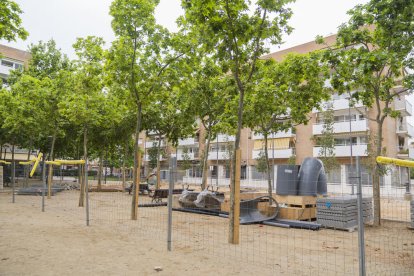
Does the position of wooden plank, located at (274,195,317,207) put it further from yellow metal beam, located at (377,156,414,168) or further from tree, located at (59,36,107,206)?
tree, located at (59,36,107,206)

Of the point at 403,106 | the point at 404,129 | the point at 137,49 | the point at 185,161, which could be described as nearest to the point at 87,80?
the point at 137,49

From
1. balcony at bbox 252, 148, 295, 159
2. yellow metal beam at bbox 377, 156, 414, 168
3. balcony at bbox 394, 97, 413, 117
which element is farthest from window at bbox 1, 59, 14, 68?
yellow metal beam at bbox 377, 156, 414, 168

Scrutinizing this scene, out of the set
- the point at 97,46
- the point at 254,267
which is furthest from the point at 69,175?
the point at 254,267

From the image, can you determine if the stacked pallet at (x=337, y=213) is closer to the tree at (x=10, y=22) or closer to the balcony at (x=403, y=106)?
the tree at (x=10, y=22)

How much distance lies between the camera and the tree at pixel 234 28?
791 centimetres

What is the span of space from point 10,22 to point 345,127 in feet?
113

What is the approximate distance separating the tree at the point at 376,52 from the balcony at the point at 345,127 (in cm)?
2555

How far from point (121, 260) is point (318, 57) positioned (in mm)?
9246

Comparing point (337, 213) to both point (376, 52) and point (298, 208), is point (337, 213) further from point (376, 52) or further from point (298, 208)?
point (376, 52)

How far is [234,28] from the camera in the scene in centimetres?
808

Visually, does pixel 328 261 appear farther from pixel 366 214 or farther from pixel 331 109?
pixel 331 109

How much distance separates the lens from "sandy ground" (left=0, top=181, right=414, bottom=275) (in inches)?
223

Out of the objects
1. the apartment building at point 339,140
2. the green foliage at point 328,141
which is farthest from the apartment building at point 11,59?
the green foliage at point 328,141

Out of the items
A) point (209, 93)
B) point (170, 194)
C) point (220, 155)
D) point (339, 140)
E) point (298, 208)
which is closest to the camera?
point (170, 194)
